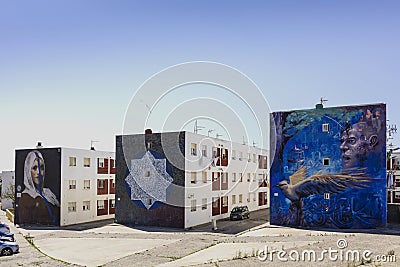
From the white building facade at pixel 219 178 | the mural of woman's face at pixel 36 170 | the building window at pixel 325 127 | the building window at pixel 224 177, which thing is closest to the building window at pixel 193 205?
the white building facade at pixel 219 178

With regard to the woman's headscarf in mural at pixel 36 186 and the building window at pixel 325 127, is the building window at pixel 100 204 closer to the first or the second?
the woman's headscarf in mural at pixel 36 186

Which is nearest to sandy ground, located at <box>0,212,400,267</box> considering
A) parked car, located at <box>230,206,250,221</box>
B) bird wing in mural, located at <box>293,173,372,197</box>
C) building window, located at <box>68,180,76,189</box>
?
bird wing in mural, located at <box>293,173,372,197</box>

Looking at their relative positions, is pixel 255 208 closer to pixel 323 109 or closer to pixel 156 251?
pixel 323 109

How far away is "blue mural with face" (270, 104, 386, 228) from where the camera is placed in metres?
34.1

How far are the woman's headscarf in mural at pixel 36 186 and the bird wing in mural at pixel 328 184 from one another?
22315mm

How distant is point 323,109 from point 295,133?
290 cm

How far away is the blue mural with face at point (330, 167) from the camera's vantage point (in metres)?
34.1

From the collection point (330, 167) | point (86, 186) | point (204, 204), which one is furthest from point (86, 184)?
point (330, 167)

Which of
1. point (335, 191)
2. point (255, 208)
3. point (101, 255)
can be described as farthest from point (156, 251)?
point (255, 208)

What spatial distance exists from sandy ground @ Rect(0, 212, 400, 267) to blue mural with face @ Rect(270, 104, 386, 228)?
1807 mm

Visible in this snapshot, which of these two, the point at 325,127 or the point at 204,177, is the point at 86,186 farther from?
the point at 325,127

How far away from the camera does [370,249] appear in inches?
965

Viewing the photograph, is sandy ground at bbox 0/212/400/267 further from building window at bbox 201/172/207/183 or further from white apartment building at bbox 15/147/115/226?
white apartment building at bbox 15/147/115/226

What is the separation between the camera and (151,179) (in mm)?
39938
